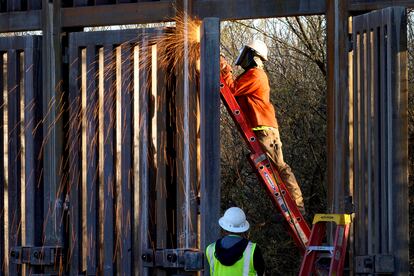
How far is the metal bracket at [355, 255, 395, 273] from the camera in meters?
9.91

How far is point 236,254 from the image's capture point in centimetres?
898

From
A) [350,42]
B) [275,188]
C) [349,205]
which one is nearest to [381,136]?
[349,205]

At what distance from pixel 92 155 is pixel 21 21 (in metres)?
1.62

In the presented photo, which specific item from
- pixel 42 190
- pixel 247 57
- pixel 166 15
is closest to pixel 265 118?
pixel 247 57

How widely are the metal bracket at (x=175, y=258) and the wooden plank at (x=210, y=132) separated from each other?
49 centimetres

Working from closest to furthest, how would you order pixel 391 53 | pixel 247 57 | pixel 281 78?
pixel 391 53
pixel 247 57
pixel 281 78

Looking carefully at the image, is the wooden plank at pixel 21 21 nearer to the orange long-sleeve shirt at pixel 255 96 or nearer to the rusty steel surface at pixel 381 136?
the orange long-sleeve shirt at pixel 255 96

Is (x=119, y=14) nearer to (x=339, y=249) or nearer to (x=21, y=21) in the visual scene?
(x=21, y=21)

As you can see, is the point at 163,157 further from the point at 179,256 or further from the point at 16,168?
the point at 16,168

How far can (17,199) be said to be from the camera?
40.0 ft

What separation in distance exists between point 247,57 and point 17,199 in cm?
285

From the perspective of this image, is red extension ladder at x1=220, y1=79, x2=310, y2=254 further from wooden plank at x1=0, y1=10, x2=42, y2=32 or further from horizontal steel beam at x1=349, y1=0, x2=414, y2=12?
wooden plank at x1=0, y1=10, x2=42, y2=32

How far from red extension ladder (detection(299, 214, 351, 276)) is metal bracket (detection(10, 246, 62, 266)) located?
2.72m

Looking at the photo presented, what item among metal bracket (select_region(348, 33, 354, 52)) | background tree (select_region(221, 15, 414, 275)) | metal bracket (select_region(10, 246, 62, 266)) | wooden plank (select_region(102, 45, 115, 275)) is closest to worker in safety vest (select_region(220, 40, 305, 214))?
wooden plank (select_region(102, 45, 115, 275))
